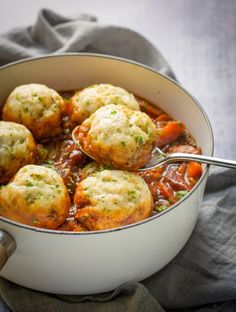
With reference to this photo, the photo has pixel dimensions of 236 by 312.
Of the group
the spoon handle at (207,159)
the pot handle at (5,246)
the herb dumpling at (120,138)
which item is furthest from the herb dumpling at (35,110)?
the pot handle at (5,246)

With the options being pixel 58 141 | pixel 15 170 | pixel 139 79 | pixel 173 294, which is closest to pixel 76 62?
pixel 139 79

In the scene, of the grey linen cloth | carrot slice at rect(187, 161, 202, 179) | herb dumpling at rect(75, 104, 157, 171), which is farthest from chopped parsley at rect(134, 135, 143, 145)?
the grey linen cloth

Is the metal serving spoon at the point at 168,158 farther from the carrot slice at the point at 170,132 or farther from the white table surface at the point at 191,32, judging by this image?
the white table surface at the point at 191,32

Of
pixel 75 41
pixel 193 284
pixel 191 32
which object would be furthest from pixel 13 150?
pixel 191 32

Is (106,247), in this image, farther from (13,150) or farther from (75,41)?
(75,41)

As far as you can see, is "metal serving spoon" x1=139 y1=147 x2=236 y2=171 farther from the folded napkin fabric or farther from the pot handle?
the folded napkin fabric

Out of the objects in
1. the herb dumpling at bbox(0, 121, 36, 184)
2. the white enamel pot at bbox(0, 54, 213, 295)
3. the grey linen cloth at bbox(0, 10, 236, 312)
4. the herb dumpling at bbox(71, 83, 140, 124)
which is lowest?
the grey linen cloth at bbox(0, 10, 236, 312)
